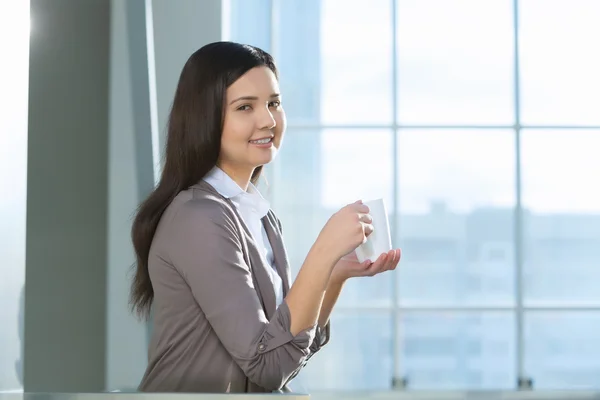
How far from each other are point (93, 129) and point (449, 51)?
6.40 feet

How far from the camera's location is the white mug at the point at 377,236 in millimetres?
1186

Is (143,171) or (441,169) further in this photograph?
(441,169)

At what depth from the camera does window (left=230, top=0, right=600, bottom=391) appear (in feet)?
12.8

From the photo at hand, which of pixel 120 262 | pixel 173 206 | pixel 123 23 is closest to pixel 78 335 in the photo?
pixel 120 262

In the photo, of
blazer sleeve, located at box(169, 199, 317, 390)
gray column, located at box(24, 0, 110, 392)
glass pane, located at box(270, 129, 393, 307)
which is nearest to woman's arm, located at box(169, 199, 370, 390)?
blazer sleeve, located at box(169, 199, 317, 390)

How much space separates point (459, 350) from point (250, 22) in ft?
6.04

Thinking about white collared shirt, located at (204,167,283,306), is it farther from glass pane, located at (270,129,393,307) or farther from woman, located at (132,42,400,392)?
glass pane, located at (270,129,393,307)

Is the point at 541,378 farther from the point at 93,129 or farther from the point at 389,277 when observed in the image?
the point at 93,129

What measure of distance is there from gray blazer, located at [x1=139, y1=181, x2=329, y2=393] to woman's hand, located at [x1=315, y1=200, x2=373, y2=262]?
105mm

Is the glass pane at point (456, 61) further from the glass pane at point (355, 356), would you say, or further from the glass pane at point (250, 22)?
the glass pane at point (355, 356)

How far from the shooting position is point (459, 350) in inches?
154

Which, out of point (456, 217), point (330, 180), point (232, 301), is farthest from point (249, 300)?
point (456, 217)

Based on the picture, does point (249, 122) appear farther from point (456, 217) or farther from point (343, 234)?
point (456, 217)

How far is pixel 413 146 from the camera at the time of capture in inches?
155
